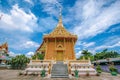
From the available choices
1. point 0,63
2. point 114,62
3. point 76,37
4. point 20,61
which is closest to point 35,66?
point 76,37

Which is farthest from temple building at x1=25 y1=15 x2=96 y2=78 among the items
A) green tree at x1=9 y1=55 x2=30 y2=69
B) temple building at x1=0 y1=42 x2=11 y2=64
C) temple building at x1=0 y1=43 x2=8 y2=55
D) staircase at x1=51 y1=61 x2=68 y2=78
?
temple building at x1=0 y1=43 x2=8 y2=55

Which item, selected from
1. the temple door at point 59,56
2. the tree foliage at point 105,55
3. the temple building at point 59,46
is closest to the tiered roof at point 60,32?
the temple building at point 59,46

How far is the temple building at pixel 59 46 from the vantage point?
1074 inches

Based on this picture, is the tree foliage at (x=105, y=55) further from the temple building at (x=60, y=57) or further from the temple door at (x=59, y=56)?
the temple door at (x=59, y=56)

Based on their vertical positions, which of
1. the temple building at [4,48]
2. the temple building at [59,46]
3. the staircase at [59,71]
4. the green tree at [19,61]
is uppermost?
the temple building at [4,48]

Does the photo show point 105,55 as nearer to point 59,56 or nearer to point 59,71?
point 59,56

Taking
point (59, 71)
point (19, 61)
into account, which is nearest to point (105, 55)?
point (19, 61)

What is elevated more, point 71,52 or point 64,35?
point 64,35

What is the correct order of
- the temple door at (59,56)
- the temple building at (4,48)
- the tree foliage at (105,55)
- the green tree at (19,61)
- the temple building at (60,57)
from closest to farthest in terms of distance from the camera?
the temple building at (60,57) → the temple door at (59,56) → the green tree at (19,61) → the temple building at (4,48) → the tree foliage at (105,55)

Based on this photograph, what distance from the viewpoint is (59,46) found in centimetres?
2769

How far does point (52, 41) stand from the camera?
1103 inches

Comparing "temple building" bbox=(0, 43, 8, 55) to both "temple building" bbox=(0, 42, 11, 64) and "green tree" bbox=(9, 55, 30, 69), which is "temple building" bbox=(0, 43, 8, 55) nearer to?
"temple building" bbox=(0, 42, 11, 64)

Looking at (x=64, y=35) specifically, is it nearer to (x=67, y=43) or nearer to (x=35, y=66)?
(x=67, y=43)

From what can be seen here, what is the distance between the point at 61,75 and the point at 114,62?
15.8 metres
